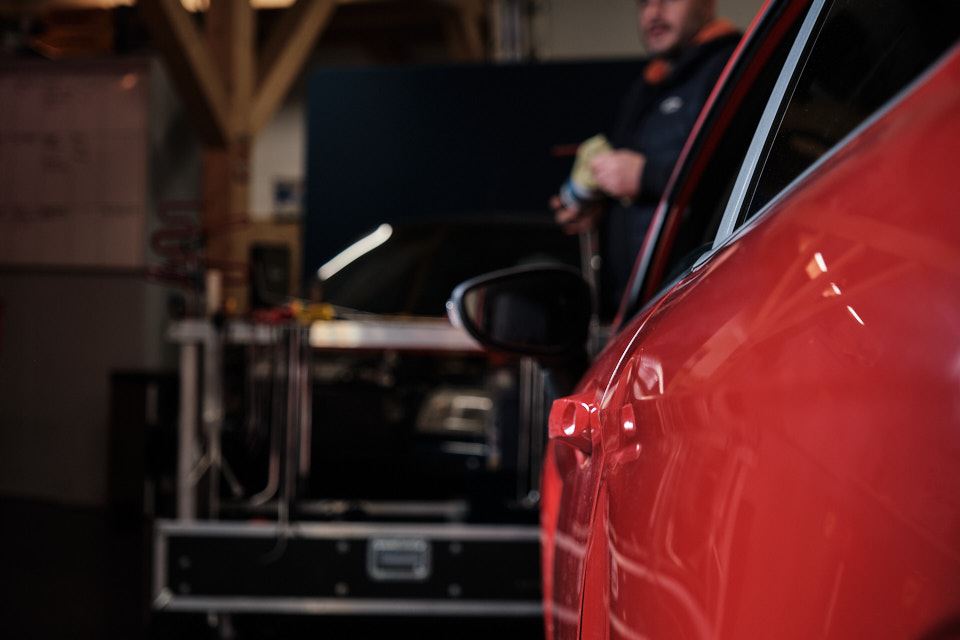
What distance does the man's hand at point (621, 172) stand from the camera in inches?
86.4

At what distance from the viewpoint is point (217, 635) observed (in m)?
2.82

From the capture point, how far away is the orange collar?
7.48 ft

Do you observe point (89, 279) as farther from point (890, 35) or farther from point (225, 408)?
point (890, 35)

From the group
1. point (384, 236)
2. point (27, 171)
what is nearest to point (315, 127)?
point (27, 171)

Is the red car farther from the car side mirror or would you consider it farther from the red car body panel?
the car side mirror

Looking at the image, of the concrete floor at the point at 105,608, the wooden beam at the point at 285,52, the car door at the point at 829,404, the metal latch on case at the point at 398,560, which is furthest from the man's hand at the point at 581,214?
the wooden beam at the point at 285,52

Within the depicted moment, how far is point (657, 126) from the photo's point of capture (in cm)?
231

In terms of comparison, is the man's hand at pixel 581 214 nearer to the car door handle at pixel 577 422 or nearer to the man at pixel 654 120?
the man at pixel 654 120

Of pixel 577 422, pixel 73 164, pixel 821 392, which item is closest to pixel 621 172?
pixel 577 422

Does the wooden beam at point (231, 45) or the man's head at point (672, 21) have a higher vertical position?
the wooden beam at point (231, 45)

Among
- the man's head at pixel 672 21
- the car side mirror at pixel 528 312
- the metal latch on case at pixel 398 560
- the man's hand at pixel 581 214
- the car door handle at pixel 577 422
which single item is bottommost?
the metal latch on case at pixel 398 560

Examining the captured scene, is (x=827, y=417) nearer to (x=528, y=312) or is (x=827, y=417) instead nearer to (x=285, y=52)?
(x=528, y=312)

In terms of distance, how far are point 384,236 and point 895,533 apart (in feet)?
10.5

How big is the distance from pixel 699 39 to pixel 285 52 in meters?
4.98
